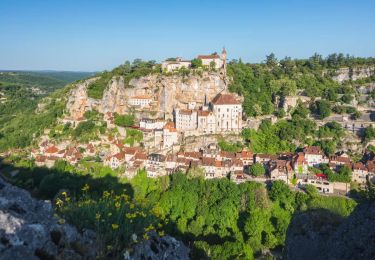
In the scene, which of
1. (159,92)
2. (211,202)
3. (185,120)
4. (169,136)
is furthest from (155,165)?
(159,92)

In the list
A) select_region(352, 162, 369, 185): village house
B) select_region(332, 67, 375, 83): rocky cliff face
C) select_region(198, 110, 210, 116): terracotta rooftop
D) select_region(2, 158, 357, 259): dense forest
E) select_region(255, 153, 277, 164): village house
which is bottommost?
select_region(2, 158, 357, 259): dense forest

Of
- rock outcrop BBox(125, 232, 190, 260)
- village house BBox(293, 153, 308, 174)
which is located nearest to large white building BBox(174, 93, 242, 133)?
village house BBox(293, 153, 308, 174)

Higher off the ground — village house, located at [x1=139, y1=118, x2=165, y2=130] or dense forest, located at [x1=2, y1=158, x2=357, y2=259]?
village house, located at [x1=139, y1=118, x2=165, y2=130]

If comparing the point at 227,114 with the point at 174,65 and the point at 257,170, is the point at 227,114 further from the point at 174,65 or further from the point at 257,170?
the point at 174,65

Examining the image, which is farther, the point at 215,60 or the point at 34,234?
the point at 215,60

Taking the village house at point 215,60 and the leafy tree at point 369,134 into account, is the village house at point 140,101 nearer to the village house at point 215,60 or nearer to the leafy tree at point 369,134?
the village house at point 215,60

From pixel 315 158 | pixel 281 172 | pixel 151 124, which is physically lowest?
pixel 281 172

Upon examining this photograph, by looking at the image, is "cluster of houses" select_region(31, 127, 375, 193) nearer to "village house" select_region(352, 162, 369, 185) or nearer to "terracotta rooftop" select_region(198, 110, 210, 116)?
"village house" select_region(352, 162, 369, 185)

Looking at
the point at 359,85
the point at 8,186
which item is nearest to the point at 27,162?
the point at 8,186
